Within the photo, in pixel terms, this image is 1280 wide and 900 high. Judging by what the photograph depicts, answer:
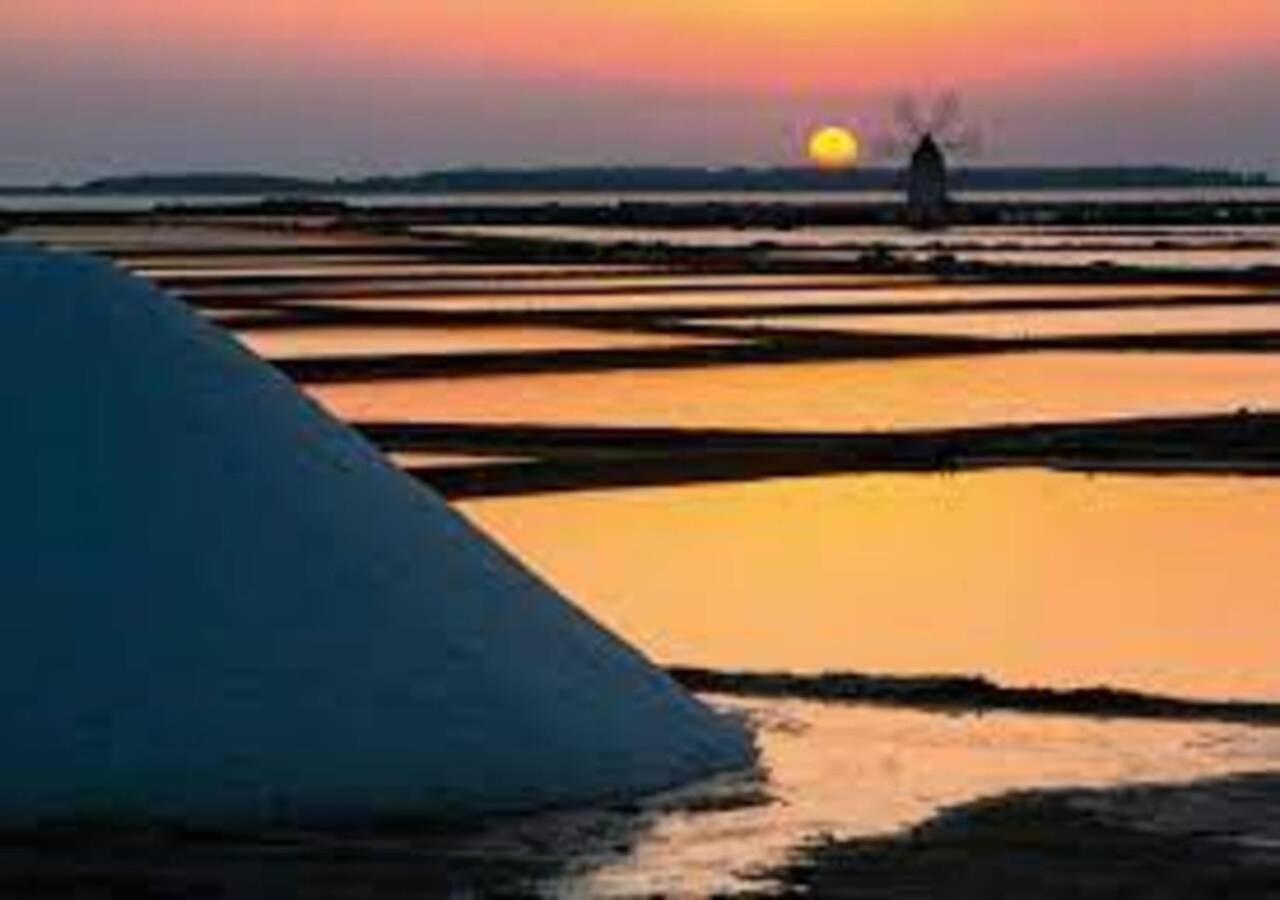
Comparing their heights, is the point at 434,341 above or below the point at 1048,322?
below

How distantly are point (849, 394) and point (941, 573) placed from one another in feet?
31.3

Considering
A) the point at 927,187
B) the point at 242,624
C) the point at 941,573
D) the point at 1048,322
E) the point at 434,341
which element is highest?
the point at 927,187

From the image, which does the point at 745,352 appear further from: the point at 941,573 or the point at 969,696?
the point at 969,696

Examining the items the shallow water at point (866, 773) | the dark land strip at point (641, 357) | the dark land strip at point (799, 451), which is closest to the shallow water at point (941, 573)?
the dark land strip at point (799, 451)

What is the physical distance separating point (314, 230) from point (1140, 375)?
175 feet

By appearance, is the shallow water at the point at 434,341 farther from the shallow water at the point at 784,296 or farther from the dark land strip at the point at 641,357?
the shallow water at the point at 784,296

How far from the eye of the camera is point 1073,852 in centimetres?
652

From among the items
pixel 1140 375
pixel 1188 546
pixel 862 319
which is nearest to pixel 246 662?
pixel 1188 546

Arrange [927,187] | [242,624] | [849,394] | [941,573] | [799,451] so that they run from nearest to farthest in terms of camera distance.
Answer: [242,624], [941,573], [799,451], [849,394], [927,187]

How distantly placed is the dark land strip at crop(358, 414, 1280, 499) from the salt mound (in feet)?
21.9

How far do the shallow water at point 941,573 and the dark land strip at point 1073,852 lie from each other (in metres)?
1.98

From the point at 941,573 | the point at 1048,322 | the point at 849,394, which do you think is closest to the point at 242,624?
the point at 941,573

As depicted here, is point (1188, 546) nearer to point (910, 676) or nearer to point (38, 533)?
point (910, 676)

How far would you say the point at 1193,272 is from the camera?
42031 mm
